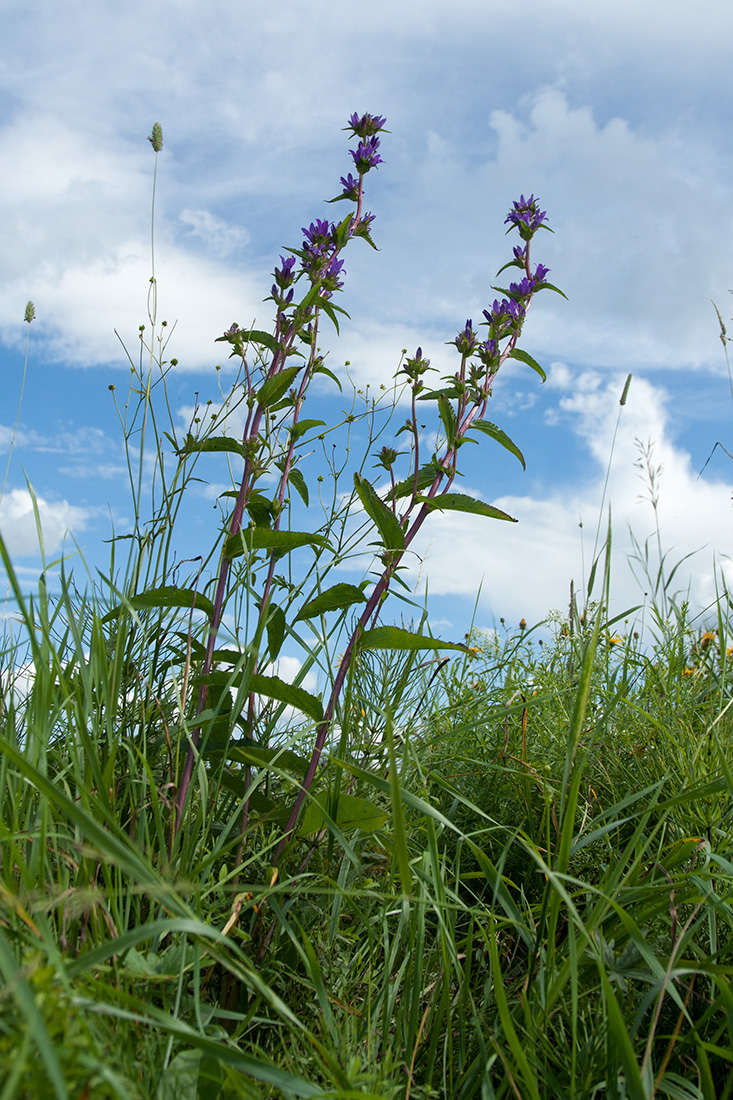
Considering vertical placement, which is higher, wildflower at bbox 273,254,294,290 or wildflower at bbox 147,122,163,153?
wildflower at bbox 147,122,163,153

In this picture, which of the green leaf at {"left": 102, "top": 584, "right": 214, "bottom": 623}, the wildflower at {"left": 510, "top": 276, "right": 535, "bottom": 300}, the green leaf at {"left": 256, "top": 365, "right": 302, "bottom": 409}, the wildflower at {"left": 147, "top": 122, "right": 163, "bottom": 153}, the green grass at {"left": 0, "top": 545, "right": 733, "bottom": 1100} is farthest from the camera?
the wildflower at {"left": 147, "top": 122, "right": 163, "bottom": 153}

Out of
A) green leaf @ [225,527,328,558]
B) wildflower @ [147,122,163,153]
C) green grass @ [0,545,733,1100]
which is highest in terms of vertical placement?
wildflower @ [147,122,163,153]

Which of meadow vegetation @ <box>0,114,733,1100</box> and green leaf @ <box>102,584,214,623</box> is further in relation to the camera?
green leaf @ <box>102,584,214,623</box>

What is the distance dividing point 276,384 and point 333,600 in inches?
22.6

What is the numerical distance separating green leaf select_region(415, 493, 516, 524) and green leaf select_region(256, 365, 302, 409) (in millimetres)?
464

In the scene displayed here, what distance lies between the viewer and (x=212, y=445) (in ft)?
6.53

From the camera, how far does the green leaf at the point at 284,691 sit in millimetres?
1598

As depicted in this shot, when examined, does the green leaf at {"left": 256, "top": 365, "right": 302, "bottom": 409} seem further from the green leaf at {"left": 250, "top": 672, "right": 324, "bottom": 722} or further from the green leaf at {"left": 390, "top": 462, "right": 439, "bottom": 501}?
the green leaf at {"left": 250, "top": 672, "right": 324, "bottom": 722}

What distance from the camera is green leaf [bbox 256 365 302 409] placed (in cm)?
187

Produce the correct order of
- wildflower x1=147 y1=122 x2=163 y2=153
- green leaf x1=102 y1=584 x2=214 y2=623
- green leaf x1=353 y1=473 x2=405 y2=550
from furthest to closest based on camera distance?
1. wildflower x1=147 y1=122 x2=163 y2=153
2. green leaf x1=102 y1=584 x2=214 y2=623
3. green leaf x1=353 y1=473 x2=405 y2=550

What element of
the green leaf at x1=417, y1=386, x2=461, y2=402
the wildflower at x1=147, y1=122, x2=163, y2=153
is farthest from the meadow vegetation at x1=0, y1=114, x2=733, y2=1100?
the wildflower at x1=147, y1=122, x2=163, y2=153

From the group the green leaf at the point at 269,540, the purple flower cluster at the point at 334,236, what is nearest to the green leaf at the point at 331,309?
the purple flower cluster at the point at 334,236

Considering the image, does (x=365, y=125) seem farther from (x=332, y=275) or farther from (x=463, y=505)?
(x=463, y=505)

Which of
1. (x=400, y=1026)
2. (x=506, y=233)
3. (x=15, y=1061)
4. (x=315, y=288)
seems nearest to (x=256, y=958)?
(x=400, y=1026)
